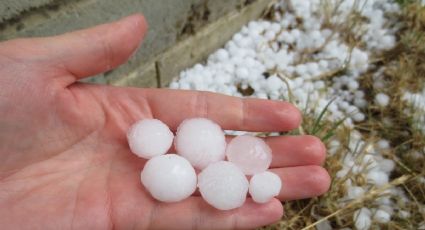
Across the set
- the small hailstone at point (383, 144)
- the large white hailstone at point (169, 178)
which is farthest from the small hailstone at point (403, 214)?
the large white hailstone at point (169, 178)

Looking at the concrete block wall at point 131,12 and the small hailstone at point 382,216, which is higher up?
the concrete block wall at point 131,12

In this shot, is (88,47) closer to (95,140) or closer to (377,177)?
(95,140)

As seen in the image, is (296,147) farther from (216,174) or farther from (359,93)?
(359,93)

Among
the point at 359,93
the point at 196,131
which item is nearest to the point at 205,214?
the point at 196,131

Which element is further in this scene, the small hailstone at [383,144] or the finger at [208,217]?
the small hailstone at [383,144]

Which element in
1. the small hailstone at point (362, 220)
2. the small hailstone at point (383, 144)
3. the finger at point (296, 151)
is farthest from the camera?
the small hailstone at point (383, 144)

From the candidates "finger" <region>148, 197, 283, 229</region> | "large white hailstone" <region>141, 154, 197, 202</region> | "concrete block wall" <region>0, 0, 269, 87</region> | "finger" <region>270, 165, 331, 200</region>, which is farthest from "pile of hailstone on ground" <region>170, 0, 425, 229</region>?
"large white hailstone" <region>141, 154, 197, 202</region>

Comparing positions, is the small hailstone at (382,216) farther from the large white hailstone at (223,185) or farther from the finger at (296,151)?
the large white hailstone at (223,185)
